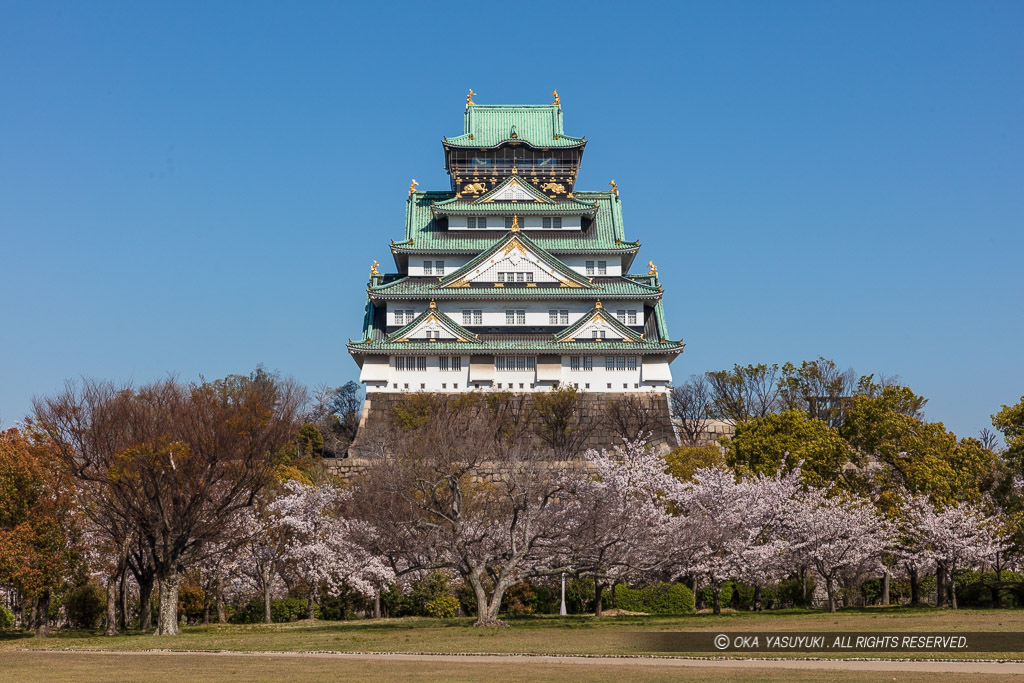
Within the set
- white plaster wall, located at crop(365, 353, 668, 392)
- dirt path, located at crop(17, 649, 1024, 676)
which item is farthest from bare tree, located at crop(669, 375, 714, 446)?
dirt path, located at crop(17, 649, 1024, 676)

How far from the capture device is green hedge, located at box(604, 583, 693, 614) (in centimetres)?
4249

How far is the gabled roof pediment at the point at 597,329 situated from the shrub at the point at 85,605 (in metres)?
35.0

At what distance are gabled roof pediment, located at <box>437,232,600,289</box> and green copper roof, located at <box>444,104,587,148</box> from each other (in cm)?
1188

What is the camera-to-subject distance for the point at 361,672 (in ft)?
71.3

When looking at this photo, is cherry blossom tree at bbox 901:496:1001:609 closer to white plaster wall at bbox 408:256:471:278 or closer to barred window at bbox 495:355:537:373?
barred window at bbox 495:355:537:373

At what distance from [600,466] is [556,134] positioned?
1956 inches

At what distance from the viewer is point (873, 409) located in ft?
167

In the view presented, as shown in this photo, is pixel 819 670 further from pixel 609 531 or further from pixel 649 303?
pixel 649 303

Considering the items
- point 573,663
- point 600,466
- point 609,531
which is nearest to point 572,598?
point 600,466

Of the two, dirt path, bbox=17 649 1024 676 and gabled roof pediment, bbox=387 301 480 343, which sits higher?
gabled roof pediment, bbox=387 301 480 343

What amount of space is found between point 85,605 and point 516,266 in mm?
39055

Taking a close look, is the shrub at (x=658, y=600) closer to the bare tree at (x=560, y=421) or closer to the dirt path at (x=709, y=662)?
the dirt path at (x=709, y=662)

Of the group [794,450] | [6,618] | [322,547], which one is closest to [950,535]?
[794,450]

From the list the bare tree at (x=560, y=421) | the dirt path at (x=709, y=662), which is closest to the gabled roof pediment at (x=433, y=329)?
the bare tree at (x=560, y=421)
